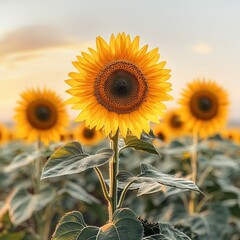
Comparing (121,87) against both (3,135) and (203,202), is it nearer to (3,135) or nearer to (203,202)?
(203,202)

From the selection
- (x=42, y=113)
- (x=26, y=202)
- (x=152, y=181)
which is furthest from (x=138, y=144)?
(x=42, y=113)

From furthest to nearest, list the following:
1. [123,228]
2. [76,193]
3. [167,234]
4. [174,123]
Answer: [174,123], [76,193], [167,234], [123,228]

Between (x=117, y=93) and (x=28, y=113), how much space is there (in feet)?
8.49

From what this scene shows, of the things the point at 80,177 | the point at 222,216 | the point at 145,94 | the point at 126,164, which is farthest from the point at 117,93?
the point at 80,177

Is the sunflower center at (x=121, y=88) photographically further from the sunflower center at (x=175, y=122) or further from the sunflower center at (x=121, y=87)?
the sunflower center at (x=175, y=122)

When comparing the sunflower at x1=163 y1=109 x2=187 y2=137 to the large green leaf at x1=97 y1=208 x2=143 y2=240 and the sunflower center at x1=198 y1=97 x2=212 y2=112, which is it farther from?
the large green leaf at x1=97 y1=208 x2=143 y2=240

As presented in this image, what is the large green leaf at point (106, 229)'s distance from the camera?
1697mm

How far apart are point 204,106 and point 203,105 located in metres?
0.02

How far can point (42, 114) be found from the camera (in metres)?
4.54

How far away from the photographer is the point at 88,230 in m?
1.79

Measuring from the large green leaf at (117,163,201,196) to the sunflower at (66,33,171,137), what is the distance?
0.16 meters

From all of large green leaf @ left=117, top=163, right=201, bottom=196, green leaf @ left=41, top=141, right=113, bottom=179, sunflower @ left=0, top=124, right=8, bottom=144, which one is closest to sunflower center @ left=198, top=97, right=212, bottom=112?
large green leaf @ left=117, top=163, right=201, bottom=196

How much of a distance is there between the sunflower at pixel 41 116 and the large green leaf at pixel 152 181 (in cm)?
255

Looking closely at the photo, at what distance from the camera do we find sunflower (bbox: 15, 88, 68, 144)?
453 cm
